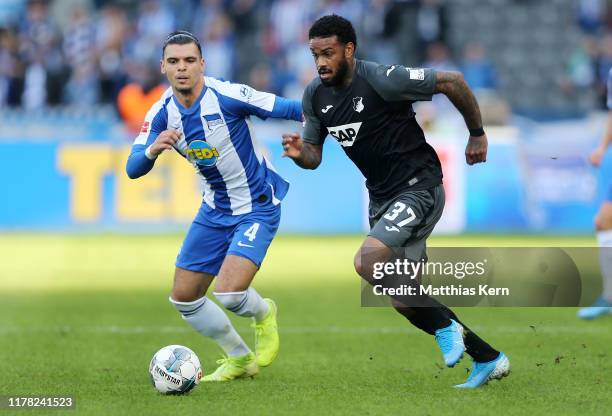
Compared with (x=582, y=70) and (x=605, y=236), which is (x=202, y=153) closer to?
(x=605, y=236)

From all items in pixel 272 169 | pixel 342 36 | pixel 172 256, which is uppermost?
pixel 342 36

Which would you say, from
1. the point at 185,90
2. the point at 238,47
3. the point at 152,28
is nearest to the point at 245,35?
the point at 238,47

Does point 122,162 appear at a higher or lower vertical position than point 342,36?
lower

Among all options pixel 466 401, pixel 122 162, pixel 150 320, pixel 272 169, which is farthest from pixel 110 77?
pixel 466 401

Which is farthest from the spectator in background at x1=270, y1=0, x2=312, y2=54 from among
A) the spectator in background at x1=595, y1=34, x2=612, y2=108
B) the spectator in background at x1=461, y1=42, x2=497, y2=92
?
the spectator in background at x1=595, y1=34, x2=612, y2=108

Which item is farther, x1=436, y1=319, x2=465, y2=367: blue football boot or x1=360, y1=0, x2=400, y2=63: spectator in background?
x1=360, y1=0, x2=400, y2=63: spectator in background

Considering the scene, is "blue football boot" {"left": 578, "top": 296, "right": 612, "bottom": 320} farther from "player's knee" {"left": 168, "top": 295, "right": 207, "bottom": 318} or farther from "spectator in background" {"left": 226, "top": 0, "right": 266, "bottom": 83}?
"spectator in background" {"left": 226, "top": 0, "right": 266, "bottom": 83}

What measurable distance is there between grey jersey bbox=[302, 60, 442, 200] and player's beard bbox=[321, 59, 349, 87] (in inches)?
2.9

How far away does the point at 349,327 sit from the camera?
10305mm

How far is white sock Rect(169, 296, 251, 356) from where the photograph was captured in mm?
7797

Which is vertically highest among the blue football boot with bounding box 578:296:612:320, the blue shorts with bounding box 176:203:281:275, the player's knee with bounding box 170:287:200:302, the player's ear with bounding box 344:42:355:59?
the player's ear with bounding box 344:42:355:59

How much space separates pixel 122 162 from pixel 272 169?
35.5 feet

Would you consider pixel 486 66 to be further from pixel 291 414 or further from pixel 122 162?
pixel 291 414

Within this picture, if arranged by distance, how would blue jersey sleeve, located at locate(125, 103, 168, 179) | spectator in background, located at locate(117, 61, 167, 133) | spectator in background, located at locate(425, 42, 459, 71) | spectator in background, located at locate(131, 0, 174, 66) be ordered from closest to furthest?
blue jersey sleeve, located at locate(125, 103, 168, 179)
spectator in background, located at locate(117, 61, 167, 133)
spectator in background, located at locate(425, 42, 459, 71)
spectator in background, located at locate(131, 0, 174, 66)
